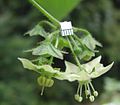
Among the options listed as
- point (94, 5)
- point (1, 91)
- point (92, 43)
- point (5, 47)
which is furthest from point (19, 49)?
point (92, 43)

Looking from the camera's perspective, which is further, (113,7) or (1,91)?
(113,7)

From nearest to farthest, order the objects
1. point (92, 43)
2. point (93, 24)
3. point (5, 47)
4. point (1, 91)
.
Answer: point (92, 43), point (1, 91), point (5, 47), point (93, 24)

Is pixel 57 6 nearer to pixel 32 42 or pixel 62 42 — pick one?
pixel 62 42

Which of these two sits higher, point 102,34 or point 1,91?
point 102,34

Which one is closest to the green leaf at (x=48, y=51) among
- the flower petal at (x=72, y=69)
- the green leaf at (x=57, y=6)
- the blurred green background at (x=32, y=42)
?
the flower petal at (x=72, y=69)

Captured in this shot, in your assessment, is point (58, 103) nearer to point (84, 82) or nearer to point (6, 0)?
point (6, 0)

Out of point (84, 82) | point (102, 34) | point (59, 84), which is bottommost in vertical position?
point (84, 82)

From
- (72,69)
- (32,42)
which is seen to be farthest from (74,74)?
(32,42)
